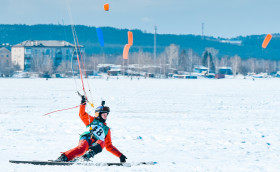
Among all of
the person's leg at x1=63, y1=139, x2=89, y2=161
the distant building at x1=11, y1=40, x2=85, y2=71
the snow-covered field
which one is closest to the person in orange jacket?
the person's leg at x1=63, y1=139, x2=89, y2=161

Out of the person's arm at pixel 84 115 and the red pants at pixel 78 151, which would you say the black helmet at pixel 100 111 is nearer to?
the person's arm at pixel 84 115

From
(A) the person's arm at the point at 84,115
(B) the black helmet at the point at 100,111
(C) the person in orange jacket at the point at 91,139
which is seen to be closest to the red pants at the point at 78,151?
(C) the person in orange jacket at the point at 91,139

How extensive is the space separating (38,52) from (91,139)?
4861 inches

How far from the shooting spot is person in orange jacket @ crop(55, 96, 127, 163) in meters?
6.65

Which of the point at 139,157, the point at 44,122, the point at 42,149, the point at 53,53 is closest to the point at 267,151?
the point at 139,157

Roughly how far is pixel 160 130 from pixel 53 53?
119m

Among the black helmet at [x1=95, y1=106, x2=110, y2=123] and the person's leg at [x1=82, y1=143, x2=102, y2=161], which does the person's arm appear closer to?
the black helmet at [x1=95, y1=106, x2=110, y2=123]

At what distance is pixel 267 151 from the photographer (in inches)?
346

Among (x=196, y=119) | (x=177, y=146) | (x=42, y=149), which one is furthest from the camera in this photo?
(x=196, y=119)

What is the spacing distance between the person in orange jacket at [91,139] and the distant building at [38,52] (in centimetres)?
11672

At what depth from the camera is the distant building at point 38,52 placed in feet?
404

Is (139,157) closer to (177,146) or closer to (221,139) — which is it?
(177,146)

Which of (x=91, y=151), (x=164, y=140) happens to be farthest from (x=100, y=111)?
→ (x=164, y=140)

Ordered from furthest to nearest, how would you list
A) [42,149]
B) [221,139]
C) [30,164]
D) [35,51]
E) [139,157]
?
[35,51], [221,139], [42,149], [139,157], [30,164]
